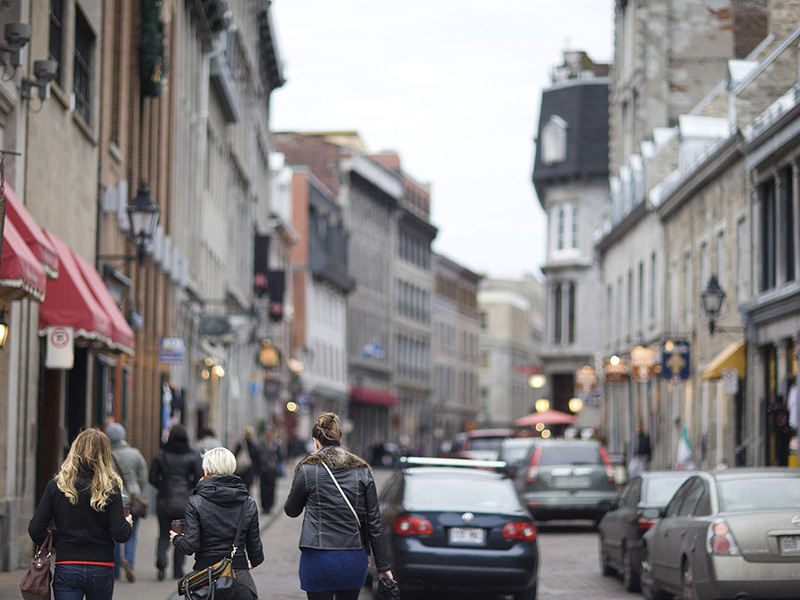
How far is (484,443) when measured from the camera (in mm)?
37812

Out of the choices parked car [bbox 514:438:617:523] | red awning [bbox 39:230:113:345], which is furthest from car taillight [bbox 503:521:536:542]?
parked car [bbox 514:438:617:523]

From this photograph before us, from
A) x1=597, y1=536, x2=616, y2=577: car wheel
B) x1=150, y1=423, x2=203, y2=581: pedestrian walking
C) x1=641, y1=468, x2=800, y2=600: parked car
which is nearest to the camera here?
x1=641, y1=468, x2=800, y2=600: parked car

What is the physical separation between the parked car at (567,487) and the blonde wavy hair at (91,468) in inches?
685

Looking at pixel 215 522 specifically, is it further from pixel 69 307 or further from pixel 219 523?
pixel 69 307

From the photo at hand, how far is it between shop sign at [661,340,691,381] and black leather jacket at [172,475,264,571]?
27.2 meters

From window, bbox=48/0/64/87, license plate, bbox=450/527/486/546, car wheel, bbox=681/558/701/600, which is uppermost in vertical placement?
window, bbox=48/0/64/87

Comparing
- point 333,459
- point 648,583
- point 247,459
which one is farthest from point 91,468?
point 247,459

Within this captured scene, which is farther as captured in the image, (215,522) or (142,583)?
(142,583)

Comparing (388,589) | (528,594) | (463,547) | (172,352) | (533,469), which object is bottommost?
(528,594)

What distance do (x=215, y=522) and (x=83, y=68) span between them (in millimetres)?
14289

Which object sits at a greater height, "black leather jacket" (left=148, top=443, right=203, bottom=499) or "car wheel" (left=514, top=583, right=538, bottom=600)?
"black leather jacket" (left=148, top=443, right=203, bottom=499)

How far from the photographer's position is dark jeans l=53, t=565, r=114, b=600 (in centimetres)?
925

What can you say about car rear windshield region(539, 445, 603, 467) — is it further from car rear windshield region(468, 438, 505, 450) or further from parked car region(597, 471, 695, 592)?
car rear windshield region(468, 438, 505, 450)

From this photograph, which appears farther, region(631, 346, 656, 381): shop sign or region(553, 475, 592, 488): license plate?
region(631, 346, 656, 381): shop sign
